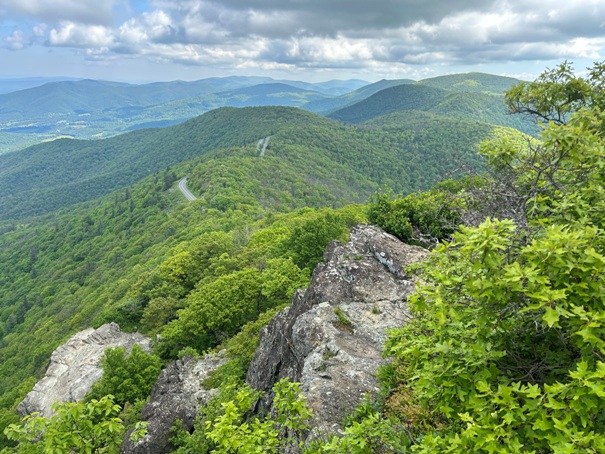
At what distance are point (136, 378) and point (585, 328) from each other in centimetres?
3489

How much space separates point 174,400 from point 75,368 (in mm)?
24363

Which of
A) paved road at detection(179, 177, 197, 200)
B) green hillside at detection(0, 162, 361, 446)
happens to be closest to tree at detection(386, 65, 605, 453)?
green hillside at detection(0, 162, 361, 446)

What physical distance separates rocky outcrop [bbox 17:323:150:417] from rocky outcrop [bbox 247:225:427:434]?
24.1 meters

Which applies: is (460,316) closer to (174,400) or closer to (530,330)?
(530,330)

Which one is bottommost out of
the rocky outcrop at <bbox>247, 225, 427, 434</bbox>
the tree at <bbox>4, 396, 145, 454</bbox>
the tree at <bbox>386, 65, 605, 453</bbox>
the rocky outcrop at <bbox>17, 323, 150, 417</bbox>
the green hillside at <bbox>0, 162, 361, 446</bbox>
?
the green hillside at <bbox>0, 162, 361, 446</bbox>

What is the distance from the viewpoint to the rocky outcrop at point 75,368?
120 ft

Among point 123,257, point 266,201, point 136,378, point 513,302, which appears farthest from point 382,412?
point 266,201

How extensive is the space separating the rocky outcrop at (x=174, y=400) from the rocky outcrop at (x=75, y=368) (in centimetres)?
1424

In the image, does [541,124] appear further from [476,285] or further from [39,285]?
[39,285]

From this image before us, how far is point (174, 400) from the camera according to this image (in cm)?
2323

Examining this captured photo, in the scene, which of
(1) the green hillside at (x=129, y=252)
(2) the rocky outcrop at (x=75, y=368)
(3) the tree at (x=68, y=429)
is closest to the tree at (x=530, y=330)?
(3) the tree at (x=68, y=429)

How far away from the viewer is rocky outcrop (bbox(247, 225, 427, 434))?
44.8 feet

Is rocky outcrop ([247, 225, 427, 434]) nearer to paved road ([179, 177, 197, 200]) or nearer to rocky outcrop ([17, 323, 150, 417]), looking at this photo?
rocky outcrop ([17, 323, 150, 417])

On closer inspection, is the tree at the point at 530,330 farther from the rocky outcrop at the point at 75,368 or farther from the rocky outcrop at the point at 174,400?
the rocky outcrop at the point at 75,368
